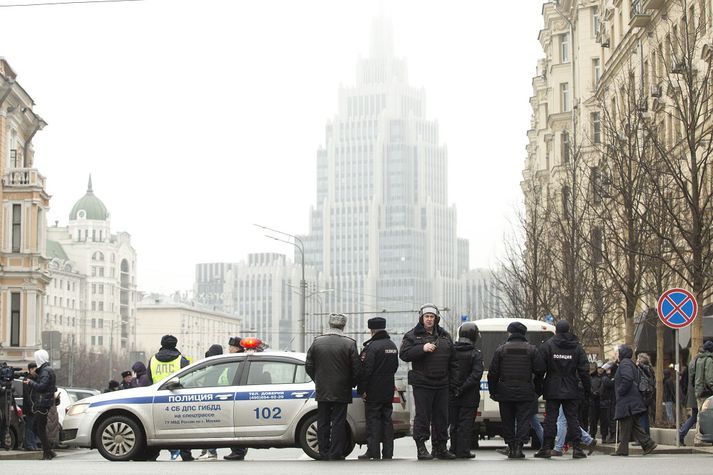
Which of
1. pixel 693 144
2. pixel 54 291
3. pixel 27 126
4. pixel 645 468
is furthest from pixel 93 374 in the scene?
pixel 645 468

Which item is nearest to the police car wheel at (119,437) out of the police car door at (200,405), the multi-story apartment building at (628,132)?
the police car door at (200,405)

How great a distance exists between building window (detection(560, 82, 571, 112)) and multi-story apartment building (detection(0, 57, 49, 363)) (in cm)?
2649

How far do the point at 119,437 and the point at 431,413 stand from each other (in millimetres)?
4350

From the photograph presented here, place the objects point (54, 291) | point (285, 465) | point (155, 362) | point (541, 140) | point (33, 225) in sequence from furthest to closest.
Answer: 1. point (54, 291)
2. point (541, 140)
3. point (33, 225)
4. point (155, 362)
5. point (285, 465)

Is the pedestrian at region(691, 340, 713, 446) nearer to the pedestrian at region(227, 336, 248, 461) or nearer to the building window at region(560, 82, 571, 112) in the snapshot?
the pedestrian at region(227, 336, 248, 461)

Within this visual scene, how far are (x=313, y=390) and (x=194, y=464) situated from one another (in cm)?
208

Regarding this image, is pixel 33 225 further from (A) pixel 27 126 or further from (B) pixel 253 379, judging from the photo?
(B) pixel 253 379

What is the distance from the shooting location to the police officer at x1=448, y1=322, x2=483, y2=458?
18875 mm

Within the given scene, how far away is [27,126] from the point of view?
68.4 m

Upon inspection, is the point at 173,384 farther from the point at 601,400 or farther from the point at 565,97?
the point at 565,97

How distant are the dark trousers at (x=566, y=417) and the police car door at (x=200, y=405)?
4245mm

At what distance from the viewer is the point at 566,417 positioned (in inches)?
764

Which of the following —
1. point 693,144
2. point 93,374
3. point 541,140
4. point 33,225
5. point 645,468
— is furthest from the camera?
point 93,374

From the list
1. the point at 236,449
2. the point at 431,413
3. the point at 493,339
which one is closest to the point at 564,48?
the point at 493,339
